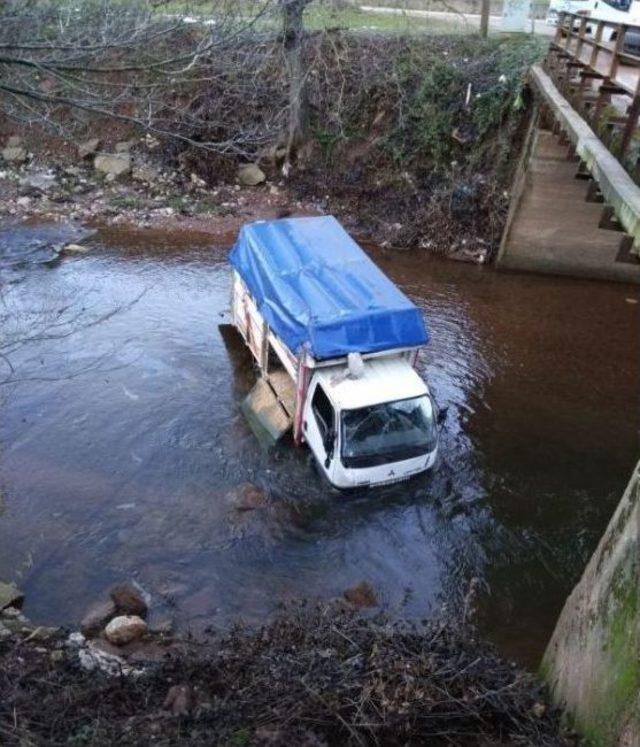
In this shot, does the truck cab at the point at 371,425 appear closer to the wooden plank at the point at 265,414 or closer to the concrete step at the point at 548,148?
the wooden plank at the point at 265,414

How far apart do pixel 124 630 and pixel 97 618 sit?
493 mm

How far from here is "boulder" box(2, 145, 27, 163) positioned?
19.0 meters

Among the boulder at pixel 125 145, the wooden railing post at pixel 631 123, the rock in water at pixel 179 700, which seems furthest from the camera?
the boulder at pixel 125 145

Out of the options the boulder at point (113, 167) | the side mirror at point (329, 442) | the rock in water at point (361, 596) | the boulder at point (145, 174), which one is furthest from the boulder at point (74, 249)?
the rock in water at point (361, 596)

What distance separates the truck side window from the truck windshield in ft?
0.87

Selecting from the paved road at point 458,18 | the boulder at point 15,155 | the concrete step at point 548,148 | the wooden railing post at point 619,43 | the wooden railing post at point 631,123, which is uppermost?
the paved road at point 458,18

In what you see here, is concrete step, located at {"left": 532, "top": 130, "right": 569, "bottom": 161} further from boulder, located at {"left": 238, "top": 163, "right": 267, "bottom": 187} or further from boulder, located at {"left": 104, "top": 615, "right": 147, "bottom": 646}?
boulder, located at {"left": 104, "top": 615, "right": 147, "bottom": 646}

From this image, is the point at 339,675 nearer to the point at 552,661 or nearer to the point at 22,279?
the point at 552,661

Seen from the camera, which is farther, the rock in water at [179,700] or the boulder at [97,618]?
the boulder at [97,618]

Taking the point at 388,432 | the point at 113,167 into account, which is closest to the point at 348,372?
the point at 388,432

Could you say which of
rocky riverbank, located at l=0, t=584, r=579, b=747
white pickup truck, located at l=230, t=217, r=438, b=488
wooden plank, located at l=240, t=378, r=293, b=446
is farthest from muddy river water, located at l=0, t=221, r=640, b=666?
rocky riverbank, located at l=0, t=584, r=579, b=747

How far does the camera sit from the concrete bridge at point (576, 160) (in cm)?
854

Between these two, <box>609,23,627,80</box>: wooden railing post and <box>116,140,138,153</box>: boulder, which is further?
<box>116,140,138,153</box>: boulder

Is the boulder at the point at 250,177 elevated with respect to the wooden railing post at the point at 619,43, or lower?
lower
